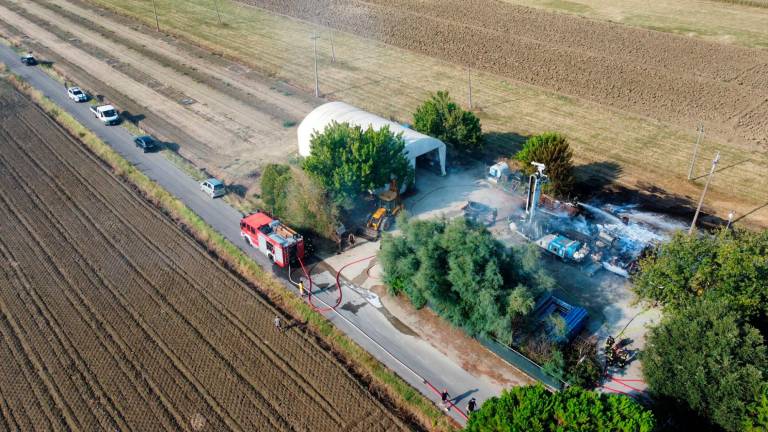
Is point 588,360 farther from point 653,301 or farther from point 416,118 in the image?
point 416,118

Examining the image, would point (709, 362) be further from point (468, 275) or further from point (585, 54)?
point (585, 54)

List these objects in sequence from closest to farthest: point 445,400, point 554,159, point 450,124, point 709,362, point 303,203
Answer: point 709,362, point 445,400, point 303,203, point 554,159, point 450,124

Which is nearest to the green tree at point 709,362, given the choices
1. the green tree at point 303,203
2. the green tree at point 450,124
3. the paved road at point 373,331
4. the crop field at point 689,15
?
the paved road at point 373,331

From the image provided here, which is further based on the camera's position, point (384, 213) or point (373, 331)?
point (384, 213)

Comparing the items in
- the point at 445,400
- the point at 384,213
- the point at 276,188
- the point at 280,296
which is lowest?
the point at 445,400

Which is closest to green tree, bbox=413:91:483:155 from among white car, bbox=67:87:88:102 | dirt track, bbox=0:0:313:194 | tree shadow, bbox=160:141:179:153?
dirt track, bbox=0:0:313:194

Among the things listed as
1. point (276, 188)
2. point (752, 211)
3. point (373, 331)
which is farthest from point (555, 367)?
point (752, 211)
